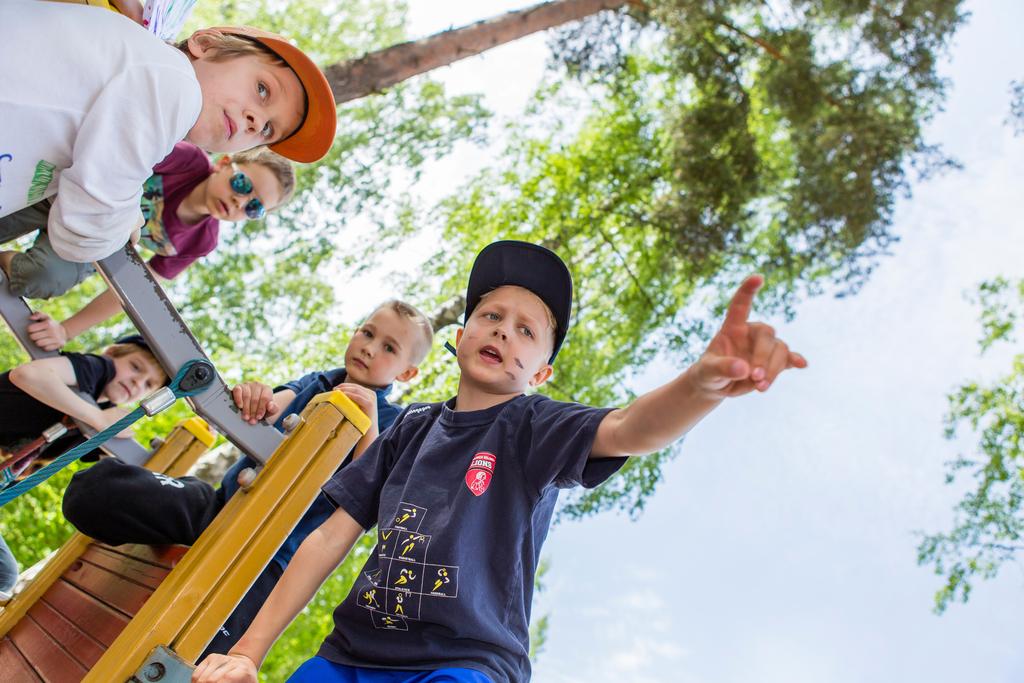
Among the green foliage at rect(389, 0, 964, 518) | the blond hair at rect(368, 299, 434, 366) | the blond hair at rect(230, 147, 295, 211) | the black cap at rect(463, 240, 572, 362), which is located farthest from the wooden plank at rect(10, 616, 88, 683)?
the green foliage at rect(389, 0, 964, 518)

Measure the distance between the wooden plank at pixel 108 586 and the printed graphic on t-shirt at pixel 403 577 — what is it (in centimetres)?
89

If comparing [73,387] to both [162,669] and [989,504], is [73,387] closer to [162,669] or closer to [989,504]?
[162,669]

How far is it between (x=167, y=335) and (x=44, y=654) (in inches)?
32.9

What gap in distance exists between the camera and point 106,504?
2283 millimetres

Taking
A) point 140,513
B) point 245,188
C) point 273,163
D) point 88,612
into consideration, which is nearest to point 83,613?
Result: point 88,612

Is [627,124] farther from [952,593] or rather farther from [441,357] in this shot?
[952,593]

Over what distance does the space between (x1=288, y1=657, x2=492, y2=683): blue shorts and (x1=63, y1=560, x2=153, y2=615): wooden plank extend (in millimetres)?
819

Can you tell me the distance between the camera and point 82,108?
1.46m

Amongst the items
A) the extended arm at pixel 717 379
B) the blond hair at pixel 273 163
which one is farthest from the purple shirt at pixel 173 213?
the extended arm at pixel 717 379

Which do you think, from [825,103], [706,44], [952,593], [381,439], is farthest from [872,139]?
[381,439]

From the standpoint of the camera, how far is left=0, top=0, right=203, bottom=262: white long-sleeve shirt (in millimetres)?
1388

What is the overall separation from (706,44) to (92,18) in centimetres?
674

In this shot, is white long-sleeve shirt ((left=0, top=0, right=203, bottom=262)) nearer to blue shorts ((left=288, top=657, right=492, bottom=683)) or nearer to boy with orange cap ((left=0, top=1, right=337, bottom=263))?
boy with orange cap ((left=0, top=1, right=337, bottom=263))

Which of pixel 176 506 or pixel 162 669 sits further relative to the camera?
pixel 176 506
